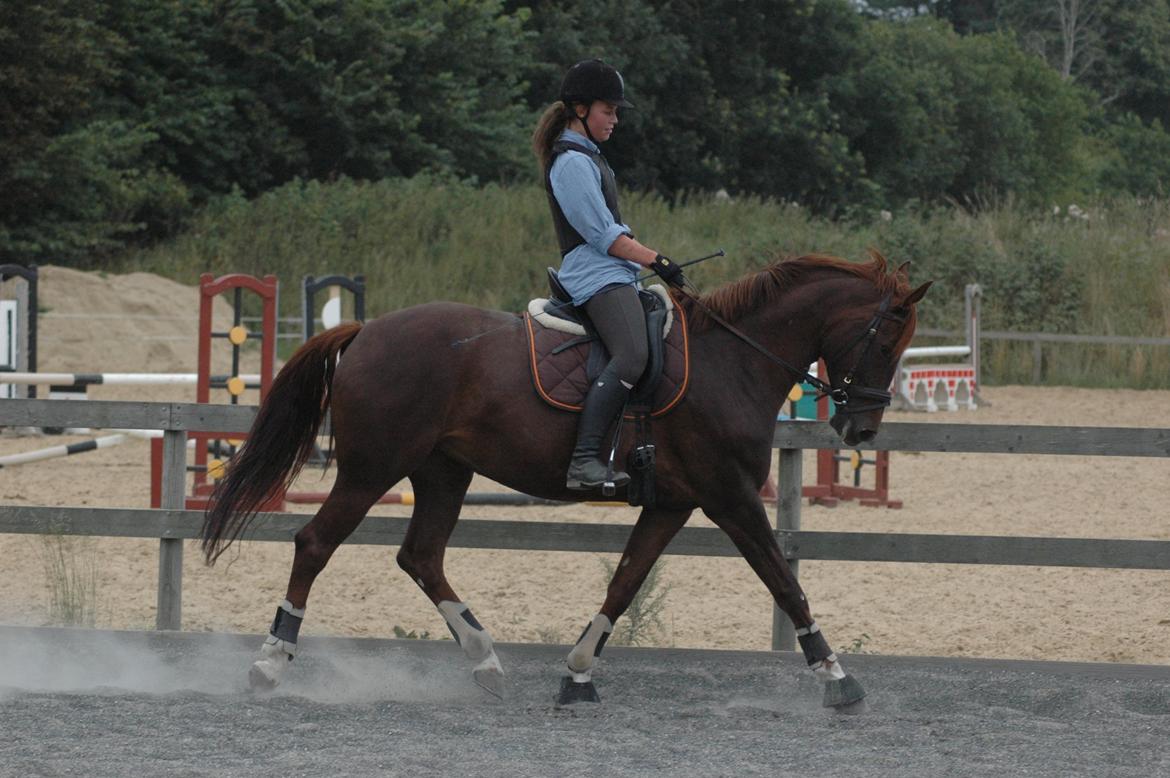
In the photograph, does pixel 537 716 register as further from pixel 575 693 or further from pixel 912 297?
pixel 912 297

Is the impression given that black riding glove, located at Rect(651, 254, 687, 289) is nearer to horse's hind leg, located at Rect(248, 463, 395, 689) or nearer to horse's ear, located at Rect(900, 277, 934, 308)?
horse's ear, located at Rect(900, 277, 934, 308)

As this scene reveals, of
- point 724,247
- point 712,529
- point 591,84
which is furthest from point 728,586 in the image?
point 724,247

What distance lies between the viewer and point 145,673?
572 cm

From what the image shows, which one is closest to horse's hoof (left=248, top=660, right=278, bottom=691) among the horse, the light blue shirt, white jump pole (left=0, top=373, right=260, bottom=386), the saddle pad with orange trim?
the horse

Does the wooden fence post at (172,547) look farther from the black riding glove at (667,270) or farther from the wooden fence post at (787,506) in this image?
the wooden fence post at (787,506)

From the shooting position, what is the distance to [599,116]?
5598mm

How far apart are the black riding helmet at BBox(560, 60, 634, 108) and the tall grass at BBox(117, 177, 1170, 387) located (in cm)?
1542

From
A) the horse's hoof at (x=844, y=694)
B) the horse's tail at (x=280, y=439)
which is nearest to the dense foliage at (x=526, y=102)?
the horse's tail at (x=280, y=439)

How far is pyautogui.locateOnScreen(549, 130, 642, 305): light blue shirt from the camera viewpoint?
18.0ft

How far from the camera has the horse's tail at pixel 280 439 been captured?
570cm

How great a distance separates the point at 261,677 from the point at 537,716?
0.98 metres

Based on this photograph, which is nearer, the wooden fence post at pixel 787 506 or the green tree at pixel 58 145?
the wooden fence post at pixel 787 506

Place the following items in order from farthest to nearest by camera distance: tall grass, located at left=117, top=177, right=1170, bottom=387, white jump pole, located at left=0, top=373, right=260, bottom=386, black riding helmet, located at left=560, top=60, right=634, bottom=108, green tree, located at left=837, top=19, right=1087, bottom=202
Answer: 1. green tree, located at left=837, top=19, right=1087, bottom=202
2. tall grass, located at left=117, top=177, right=1170, bottom=387
3. white jump pole, located at left=0, top=373, right=260, bottom=386
4. black riding helmet, located at left=560, top=60, right=634, bottom=108

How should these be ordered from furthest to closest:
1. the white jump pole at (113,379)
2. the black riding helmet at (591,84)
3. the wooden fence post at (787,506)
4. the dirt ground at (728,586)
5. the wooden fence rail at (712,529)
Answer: the white jump pole at (113,379), the dirt ground at (728,586), the wooden fence post at (787,506), the wooden fence rail at (712,529), the black riding helmet at (591,84)
